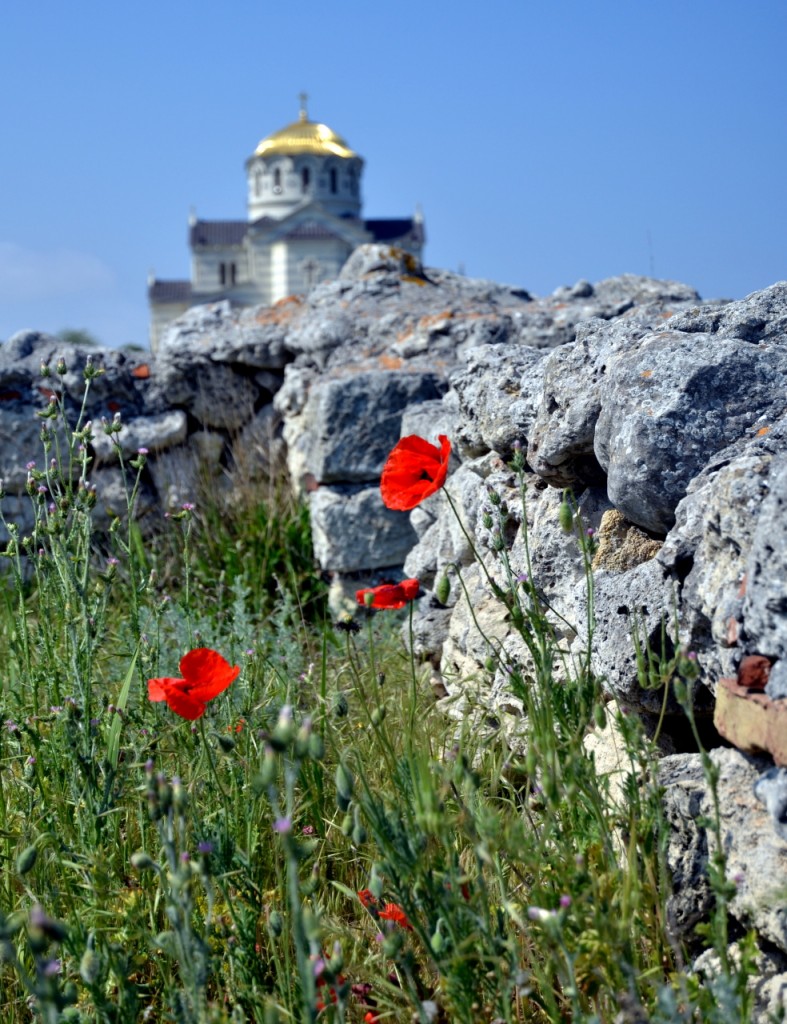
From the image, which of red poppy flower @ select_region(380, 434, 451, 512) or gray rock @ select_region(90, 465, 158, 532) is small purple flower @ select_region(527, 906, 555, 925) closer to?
red poppy flower @ select_region(380, 434, 451, 512)

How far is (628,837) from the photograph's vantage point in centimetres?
219

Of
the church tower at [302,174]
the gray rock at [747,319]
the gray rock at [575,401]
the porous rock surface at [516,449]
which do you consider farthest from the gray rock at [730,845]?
the church tower at [302,174]

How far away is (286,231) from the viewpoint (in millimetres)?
69562

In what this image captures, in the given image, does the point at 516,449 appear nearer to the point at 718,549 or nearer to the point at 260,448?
the point at 718,549

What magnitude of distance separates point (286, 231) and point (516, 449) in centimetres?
6978

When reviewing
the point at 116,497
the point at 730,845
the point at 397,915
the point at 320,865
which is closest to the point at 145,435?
the point at 116,497

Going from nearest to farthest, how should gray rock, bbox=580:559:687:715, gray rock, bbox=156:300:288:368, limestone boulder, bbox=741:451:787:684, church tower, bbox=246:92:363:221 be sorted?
limestone boulder, bbox=741:451:787:684 → gray rock, bbox=580:559:687:715 → gray rock, bbox=156:300:288:368 → church tower, bbox=246:92:363:221

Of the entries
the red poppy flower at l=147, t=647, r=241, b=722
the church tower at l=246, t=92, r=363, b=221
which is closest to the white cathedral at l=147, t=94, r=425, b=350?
the church tower at l=246, t=92, r=363, b=221

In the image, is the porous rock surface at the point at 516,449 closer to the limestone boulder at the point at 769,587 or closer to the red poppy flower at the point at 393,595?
the limestone boulder at the point at 769,587

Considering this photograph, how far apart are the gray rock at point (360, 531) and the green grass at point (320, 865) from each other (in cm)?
177

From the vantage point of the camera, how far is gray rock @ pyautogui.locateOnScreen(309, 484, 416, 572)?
5.08 meters

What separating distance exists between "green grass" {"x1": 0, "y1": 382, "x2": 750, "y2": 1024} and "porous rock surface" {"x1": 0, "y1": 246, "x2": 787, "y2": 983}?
13 cm

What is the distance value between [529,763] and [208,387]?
4694 mm

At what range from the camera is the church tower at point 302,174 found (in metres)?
76.2
